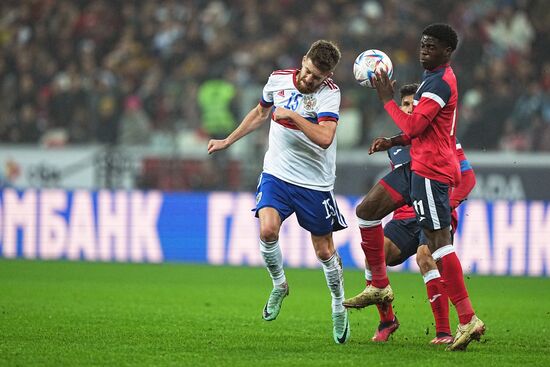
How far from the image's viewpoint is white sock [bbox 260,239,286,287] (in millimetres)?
7953

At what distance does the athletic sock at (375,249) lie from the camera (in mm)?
8008

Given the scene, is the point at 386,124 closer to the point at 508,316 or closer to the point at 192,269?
the point at 192,269

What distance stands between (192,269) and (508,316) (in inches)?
260

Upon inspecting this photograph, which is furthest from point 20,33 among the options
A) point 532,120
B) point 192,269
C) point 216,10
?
point 532,120

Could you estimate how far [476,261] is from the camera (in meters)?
15.6

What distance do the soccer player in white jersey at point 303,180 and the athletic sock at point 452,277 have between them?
874mm

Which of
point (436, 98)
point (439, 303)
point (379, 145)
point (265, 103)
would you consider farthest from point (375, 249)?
point (265, 103)

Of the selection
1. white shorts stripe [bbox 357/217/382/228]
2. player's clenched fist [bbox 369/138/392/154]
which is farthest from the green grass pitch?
player's clenched fist [bbox 369/138/392/154]

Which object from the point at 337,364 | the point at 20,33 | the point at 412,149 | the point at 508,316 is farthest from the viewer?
the point at 20,33

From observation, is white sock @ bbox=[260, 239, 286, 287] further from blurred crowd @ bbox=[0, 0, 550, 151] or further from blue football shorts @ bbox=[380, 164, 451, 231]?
blurred crowd @ bbox=[0, 0, 550, 151]

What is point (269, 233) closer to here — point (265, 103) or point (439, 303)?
point (265, 103)

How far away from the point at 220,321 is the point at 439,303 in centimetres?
223

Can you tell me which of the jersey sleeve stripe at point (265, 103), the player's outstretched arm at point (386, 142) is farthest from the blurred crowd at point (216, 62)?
the player's outstretched arm at point (386, 142)

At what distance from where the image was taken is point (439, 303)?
8.09 metres
